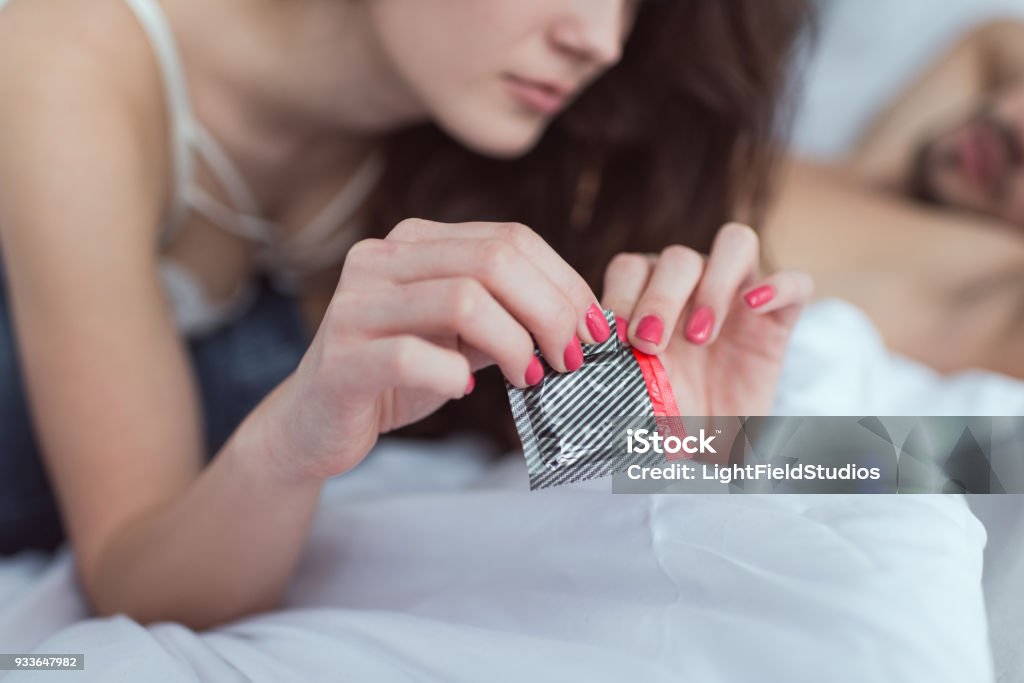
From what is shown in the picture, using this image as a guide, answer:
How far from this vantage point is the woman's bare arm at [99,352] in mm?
727

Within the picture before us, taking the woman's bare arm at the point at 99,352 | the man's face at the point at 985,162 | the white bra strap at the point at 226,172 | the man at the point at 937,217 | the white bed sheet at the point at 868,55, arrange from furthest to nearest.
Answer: the white bed sheet at the point at 868,55 → the man's face at the point at 985,162 → the man at the point at 937,217 → the white bra strap at the point at 226,172 → the woman's bare arm at the point at 99,352

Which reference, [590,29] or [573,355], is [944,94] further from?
[573,355]

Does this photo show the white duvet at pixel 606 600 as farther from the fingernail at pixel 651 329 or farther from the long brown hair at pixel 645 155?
the long brown hair at pixel 645 155

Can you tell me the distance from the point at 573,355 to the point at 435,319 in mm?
105

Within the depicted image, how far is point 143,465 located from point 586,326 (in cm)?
50

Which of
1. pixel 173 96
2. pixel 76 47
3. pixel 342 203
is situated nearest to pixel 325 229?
pixel 342 203

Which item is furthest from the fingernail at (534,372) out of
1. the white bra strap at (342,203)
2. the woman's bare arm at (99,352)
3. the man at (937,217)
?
the man at (937,217)

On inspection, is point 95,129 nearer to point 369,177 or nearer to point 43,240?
point 43,240

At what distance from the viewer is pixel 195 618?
75cm

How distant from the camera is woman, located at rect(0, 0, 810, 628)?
0.51m

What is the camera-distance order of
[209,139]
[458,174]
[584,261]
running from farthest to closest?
[458,174], [209,139], [584,261]

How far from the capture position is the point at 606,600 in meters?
0.57

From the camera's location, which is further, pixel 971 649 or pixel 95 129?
pixel 95 129

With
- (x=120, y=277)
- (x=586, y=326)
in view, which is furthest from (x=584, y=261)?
(x=120, y=277)
